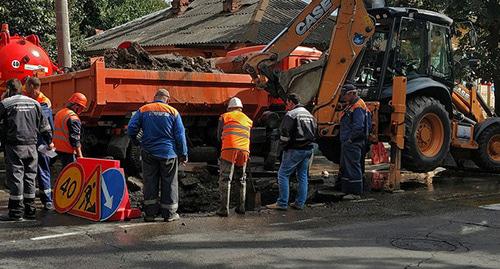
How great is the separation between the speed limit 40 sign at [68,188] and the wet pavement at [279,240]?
0.55ft

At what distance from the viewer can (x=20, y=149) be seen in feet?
24.0

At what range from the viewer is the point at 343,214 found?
26.5 feet

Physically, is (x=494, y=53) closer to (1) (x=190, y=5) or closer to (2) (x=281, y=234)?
(2) (x=281, y=234)

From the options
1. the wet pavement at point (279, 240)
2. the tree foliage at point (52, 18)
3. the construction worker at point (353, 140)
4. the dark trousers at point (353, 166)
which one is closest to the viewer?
the wet pavement at point (279, 240)

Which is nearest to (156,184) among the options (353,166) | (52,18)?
(353,166)

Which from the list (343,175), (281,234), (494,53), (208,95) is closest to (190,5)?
(494,53)

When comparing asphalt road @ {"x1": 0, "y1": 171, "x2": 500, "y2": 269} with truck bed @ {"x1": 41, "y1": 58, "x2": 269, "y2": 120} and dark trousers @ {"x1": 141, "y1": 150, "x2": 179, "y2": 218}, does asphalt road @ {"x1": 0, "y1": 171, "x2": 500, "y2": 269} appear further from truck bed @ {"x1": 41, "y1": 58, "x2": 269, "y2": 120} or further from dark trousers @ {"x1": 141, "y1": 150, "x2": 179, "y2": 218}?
truck bed @ {"x1": 41, "y1": 58, "x2": 269, "y2": 120}

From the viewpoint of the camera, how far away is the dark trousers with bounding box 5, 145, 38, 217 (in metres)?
7.30

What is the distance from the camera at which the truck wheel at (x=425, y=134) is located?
9.97m

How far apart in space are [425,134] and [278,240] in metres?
4.98

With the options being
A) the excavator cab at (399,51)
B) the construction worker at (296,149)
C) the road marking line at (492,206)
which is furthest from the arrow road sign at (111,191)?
the road marking line at (492,206)

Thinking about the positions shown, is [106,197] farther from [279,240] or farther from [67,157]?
[279,240]

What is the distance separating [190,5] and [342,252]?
89.4 ft

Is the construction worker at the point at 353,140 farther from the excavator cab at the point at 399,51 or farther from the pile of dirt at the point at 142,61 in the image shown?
the pile of dirt at the point at 142,61
